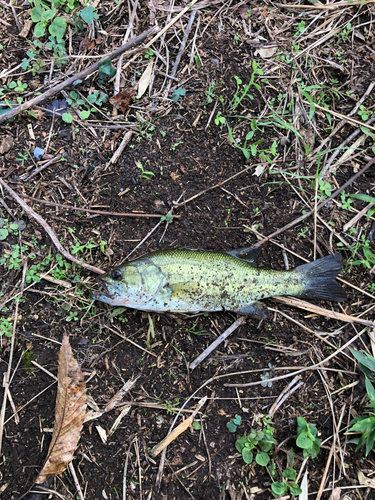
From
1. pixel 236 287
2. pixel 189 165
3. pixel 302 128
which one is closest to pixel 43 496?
pixel 236 287

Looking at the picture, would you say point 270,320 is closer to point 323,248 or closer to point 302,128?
point 323,248

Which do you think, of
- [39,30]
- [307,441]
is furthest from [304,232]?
[39,30]

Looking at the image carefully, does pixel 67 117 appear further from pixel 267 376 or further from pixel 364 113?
pixel 267 376

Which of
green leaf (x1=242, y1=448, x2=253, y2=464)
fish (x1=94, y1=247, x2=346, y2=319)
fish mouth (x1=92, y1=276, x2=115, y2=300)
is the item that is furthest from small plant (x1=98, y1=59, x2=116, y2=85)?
green leaf (x1=242, y1=448, x2=253, y2=464)

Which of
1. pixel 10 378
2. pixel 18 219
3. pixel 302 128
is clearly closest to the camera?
pixel 10 378

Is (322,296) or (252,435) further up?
(322,296)

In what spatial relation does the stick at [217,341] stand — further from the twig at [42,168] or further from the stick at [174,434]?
the twig at [42,168]

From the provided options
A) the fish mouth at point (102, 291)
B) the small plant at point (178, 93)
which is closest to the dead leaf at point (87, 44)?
the small plant at point (178, 93)
